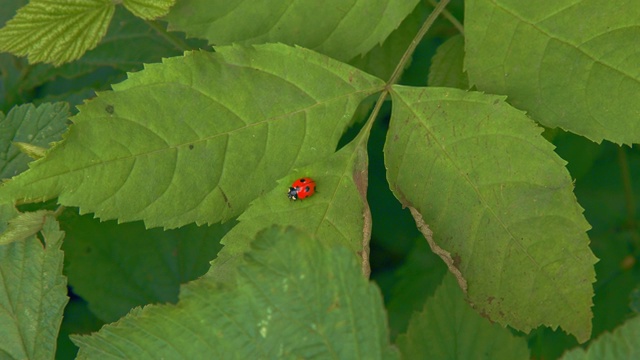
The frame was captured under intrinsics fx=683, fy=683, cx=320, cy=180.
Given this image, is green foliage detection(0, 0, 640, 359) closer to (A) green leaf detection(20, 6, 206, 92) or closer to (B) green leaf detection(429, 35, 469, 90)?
(B) green leaf detection(429, 35, 469, 90)

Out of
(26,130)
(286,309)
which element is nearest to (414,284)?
(286,309)

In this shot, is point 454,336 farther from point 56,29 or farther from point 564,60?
point 56,29

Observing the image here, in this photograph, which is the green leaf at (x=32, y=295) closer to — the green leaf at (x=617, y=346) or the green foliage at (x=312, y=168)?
the green foliage at (x=312, y=168)

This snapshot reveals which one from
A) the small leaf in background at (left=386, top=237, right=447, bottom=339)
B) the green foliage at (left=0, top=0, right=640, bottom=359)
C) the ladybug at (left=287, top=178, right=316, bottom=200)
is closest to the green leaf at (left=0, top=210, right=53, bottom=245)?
the green foliage at (left=0, top=0, right=640, bottom=359)

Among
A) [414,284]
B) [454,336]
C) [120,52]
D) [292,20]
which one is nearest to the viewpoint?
[292,20]

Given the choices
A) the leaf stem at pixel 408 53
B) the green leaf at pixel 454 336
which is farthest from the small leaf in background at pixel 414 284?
the leaf stem at pixel 408 53

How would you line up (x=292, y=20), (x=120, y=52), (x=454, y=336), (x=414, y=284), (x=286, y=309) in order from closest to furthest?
1. (x=286, y=309)
2. (x=292, y=20)
3. (x=454, y=336)
4. (x=120, y=52)
5. (x=414, y=284)
